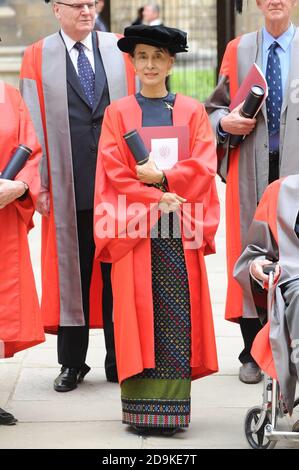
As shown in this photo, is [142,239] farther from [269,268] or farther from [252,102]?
[252,102]

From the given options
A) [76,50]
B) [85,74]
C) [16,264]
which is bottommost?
[16,264]

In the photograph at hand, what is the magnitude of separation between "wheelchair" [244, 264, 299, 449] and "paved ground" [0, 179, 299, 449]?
0.11m

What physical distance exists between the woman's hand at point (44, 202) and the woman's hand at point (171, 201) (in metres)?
1.04

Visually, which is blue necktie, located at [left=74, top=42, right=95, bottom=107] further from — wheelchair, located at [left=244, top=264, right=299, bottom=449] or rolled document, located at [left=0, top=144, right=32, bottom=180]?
wheelchair, located at [left=244, top=264, right=299, bottom=449]

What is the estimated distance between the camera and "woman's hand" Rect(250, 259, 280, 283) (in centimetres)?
512

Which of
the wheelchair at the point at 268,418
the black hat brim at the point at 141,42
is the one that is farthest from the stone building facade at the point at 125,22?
the wheelchair at the point at 268,418

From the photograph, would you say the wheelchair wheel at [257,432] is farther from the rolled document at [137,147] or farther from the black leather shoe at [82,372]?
the black leather shoe at [82,372]

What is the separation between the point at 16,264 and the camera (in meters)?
5.62

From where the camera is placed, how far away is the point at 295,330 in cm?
495

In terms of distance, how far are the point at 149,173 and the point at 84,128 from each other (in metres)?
0.93

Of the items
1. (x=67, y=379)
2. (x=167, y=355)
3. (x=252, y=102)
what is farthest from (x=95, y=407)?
(x=252, y=102)

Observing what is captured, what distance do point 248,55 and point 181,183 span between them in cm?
119

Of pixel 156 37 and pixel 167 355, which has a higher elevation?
pixel 156 37

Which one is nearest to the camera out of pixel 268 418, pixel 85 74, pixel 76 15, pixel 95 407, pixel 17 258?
pixel 268 418
